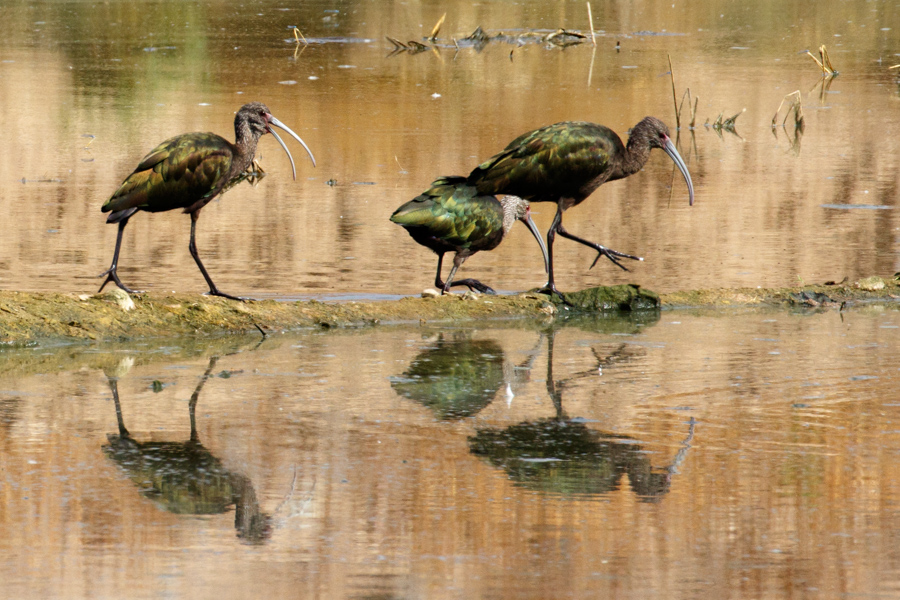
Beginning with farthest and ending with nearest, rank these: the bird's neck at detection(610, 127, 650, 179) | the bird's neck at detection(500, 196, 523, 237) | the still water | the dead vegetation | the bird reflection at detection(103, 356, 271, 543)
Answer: the dead vegetation, the bird's neck at detection(500, 196, 523, 237), the bird's neck at detection(610, 127, 650, 179), the bird reflection at detection(103, 356, 271, 543), the still water

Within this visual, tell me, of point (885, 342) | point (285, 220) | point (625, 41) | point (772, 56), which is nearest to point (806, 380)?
point (885, 342)

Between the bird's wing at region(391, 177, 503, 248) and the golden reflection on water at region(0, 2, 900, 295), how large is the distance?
20.0 inches

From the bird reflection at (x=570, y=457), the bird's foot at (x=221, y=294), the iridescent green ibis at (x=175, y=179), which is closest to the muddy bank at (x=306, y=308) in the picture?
the bird's foot at (x=221, y=294)

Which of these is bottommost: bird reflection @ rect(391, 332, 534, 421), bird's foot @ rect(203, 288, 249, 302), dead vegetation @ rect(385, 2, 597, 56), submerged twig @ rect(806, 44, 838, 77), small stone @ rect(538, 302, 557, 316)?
bird reflection @ rect(391, 332, 534, 421)

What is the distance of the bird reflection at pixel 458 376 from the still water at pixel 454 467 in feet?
0.07

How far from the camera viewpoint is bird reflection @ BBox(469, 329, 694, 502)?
17.2 feet

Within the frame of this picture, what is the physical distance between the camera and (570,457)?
5.59m

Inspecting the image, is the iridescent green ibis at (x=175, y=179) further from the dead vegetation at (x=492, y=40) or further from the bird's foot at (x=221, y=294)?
the dead vegetation at (x=492, y=40)

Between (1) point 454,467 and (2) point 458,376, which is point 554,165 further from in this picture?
(1) point 454,467

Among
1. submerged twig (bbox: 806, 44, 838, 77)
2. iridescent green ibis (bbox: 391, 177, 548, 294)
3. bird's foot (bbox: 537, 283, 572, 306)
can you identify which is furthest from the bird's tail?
submerged twig (bbox: 806, 44, 838, 77)

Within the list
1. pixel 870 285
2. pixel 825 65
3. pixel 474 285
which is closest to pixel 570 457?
pixel 474 285

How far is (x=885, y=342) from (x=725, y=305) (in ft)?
4.00

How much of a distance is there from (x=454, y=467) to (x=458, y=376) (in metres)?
1.61

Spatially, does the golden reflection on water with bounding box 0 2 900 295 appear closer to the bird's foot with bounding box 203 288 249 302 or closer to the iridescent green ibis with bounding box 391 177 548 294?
the iridescent green ibis with bounding box 391 177 548 294
